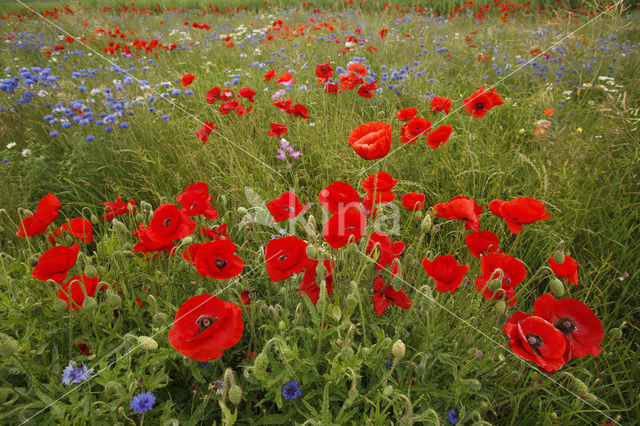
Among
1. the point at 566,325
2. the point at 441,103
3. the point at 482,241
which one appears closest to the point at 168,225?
the point at 482,241

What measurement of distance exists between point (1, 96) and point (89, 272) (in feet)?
12.6

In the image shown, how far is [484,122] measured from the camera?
10.0 ft

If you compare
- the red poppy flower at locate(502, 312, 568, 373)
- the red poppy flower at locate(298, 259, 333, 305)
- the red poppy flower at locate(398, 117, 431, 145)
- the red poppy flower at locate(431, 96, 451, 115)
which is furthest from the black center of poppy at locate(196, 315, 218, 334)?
the red poppy flower at locate(431, 96, 451, 115)

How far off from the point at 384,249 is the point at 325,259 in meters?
0.23

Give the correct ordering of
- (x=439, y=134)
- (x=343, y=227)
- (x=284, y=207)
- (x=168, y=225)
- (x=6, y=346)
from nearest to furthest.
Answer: (x=6, y=346) < (x=343, y=227) < (x=168, y=225) < (x=284, y=207) < (x=439, y=134)

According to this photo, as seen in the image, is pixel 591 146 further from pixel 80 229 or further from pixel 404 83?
pixel 80 229

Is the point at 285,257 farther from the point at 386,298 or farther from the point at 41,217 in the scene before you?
the point at 41,217

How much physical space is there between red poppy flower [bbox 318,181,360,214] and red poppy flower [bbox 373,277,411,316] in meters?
0.30

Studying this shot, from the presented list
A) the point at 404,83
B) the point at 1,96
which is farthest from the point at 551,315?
the point at 1,96

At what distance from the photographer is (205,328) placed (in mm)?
999

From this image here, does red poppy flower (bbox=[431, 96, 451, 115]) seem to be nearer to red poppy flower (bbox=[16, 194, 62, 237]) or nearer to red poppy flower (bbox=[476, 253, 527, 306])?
red poppy flower (bbox=[476, 253, 527, 306])

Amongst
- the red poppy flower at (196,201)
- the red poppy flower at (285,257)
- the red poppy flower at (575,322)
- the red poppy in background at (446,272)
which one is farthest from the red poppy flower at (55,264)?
the red poppy flower at (575,322)

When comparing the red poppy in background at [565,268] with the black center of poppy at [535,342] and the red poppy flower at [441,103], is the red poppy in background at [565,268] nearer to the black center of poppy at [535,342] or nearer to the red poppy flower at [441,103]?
the black center of poppy at [535,342]

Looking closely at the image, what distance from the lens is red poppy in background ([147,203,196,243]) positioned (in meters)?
1.17
